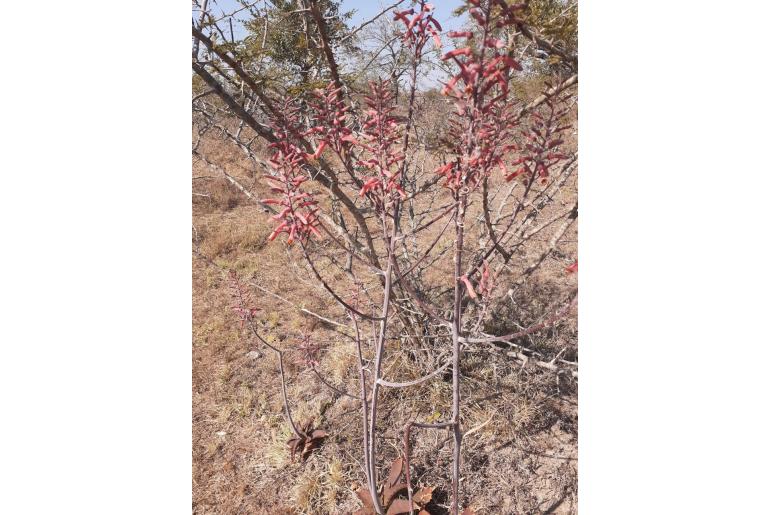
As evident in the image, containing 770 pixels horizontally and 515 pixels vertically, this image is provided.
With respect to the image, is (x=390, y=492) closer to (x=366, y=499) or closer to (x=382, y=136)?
(x=366, y=499)

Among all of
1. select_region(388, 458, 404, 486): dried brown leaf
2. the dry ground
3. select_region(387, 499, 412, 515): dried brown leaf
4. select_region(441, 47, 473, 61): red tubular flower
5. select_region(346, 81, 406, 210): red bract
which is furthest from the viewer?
the dry ground

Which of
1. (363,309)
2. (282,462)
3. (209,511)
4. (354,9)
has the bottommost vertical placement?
(209,511)

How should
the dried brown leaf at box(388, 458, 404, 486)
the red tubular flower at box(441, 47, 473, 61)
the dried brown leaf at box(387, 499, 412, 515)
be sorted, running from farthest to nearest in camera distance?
1. the dried brown leaf at box(388, 458, 404, 486)
2. the dried brown leaf at box(387, 499, 412, 515)
3. the red tubular flower at box(441, 47, 473, 61)

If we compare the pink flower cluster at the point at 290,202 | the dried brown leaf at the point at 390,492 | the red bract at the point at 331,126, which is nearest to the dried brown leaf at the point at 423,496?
the dried brown leaf at the point at 390,492

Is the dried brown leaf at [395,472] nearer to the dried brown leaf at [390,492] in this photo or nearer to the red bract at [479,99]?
the dried brown leaf at [390,492]

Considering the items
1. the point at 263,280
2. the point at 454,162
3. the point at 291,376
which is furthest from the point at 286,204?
the point at 263,280

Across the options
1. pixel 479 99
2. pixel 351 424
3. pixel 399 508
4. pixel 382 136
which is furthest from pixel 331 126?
pixel 351 424

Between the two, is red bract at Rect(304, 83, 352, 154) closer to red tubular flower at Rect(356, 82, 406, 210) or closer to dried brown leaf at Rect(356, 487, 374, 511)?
red tubular flower at Rect(356, 82, 406, 210)

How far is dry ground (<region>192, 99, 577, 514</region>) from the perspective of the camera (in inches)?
58.1

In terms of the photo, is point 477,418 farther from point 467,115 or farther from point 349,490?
point 467,115

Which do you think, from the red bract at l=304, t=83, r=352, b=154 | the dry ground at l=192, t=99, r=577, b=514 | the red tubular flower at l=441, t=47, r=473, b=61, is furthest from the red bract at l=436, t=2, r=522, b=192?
the dry ground at l=192, t=99, r=577, b=514

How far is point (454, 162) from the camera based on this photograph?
2.39ft

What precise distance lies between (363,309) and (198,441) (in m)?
0.86

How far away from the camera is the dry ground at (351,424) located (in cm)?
147
